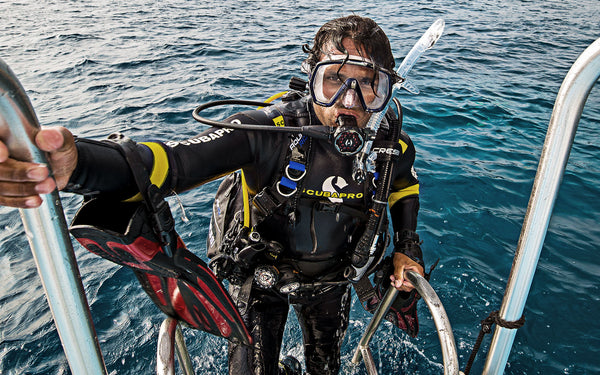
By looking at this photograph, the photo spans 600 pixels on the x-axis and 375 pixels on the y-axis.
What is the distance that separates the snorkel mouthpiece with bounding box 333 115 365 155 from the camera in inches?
81.4

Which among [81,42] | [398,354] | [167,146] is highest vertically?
[167,146]

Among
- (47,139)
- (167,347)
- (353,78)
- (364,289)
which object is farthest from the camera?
(364,289)

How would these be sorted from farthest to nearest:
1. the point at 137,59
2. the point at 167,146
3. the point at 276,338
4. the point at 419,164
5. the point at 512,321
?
the point at 137,59 < the point at 419,164 < the point at 276,338 < the point at 167,146 < the point at 512,321

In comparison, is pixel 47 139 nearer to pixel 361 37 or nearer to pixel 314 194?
pixel 314 194

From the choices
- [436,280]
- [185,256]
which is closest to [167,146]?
[185,256]

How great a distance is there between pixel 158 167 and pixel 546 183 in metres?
1.34

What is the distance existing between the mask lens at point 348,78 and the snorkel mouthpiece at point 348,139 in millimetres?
206

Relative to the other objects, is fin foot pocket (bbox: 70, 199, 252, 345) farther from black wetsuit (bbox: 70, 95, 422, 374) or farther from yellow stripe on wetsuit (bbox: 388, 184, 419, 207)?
yellow stripe on wetsuit (bbox: 388, 184, 419, 207)

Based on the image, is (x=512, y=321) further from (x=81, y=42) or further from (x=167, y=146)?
(x=81, y=42)

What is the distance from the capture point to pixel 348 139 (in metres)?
2.09

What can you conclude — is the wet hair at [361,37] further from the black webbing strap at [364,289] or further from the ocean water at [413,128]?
the ocean water at [413,128]

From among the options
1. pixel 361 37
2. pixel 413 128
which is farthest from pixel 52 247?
pixel 413 128

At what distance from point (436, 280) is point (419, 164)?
211 centimetres

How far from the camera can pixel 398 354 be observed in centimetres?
329
